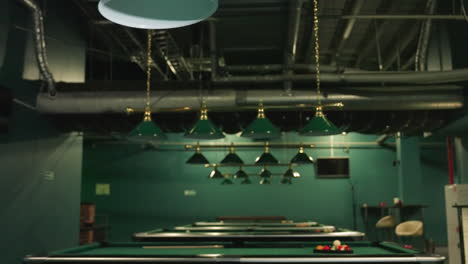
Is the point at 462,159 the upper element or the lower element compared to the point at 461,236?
upper

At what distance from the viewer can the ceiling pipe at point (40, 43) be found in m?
6.33

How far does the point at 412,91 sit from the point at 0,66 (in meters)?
5.79

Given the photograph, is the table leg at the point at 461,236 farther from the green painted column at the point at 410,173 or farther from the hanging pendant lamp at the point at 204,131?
the green painted column at the point at 410,173

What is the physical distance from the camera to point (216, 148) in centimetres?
1360

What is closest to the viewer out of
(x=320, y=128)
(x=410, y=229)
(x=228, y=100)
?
(x=320, y=128)

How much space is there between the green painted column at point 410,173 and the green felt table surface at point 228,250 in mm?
6712

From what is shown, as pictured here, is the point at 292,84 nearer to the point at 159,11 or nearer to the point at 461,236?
the point at 461,236

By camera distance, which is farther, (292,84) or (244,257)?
(292,84)

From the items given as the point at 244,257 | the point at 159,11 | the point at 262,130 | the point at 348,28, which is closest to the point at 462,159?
the point at 348,28

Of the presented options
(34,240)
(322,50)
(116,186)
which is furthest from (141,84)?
(116,186)

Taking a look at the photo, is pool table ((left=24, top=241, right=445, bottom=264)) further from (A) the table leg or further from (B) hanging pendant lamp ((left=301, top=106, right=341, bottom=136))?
(A) the table leg

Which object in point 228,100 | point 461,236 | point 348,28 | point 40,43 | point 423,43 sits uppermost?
point 348,28

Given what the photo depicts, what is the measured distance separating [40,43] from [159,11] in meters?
5.43

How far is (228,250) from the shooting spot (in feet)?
16.2
